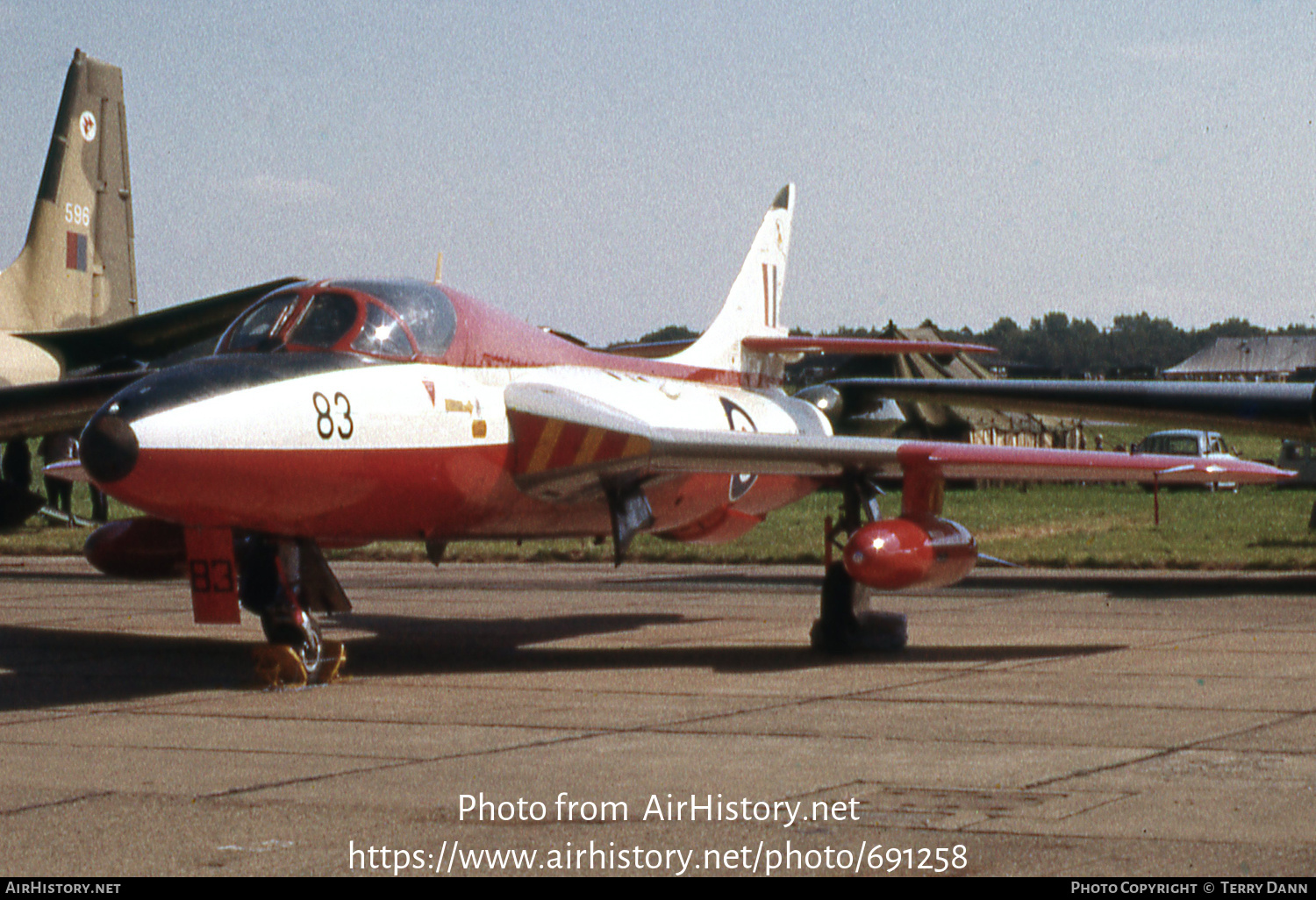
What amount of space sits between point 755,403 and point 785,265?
2451 millimetres

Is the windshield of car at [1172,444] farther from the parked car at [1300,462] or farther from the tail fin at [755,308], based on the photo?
the tail fin at [755,308]

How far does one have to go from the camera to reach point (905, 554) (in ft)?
37.3

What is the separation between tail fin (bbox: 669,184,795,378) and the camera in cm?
1527

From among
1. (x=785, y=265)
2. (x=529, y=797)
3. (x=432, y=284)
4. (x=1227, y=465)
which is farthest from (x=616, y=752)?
(x=785, y=265)

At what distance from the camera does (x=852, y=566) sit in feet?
37.1

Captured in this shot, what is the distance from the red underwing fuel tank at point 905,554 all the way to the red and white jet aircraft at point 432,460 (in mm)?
16

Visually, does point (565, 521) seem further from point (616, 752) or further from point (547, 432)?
point (616, 752)

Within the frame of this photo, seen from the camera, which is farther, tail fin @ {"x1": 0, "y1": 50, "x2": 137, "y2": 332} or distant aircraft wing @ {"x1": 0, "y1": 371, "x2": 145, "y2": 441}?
tail fin @ {"x1": 0, "y1": 50, "x2": 137, "y2": 332}

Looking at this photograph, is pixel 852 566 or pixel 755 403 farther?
pixel 755 403

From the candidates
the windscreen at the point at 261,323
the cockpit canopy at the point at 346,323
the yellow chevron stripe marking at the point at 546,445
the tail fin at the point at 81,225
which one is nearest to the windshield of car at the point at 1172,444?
the tail fin at the point at 81,225

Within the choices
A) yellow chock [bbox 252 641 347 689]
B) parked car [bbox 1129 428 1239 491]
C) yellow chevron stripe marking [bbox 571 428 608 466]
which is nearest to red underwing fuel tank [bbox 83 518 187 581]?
yellow chock [bbox 252 641 347 689]

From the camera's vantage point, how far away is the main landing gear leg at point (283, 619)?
10578 mm

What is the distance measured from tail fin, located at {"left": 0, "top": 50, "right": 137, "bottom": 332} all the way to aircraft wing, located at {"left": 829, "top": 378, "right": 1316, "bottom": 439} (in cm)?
1328

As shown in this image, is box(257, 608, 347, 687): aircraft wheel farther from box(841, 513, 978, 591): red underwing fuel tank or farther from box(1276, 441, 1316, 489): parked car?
box(1276, 441, 1316, 489): parked car
